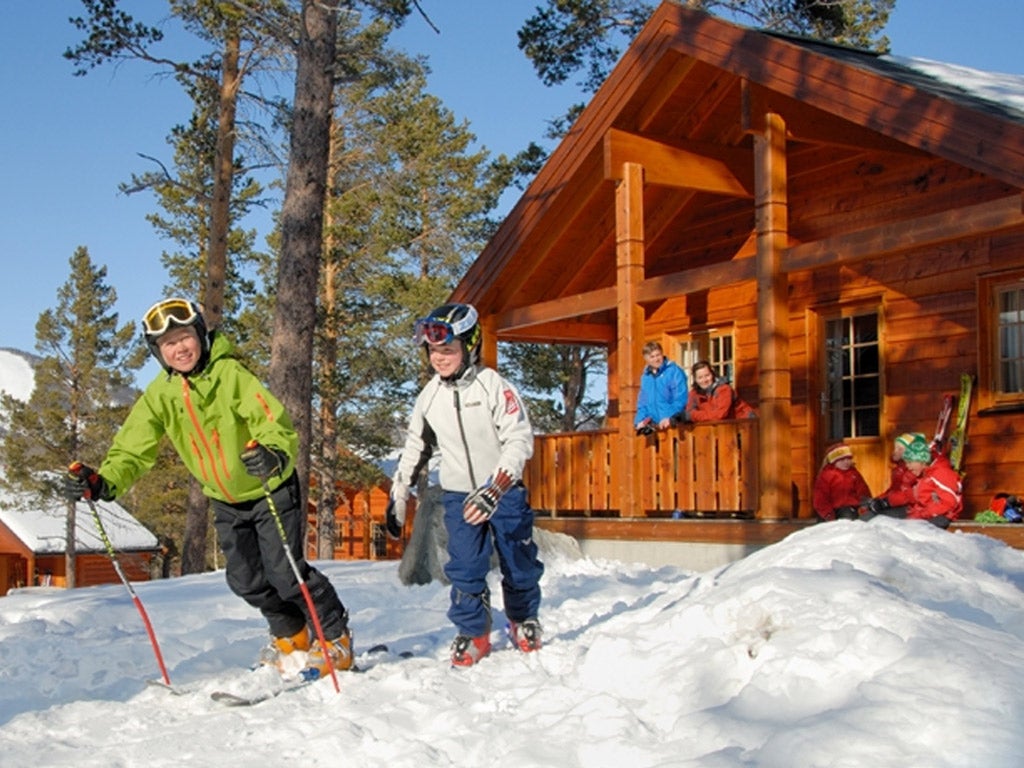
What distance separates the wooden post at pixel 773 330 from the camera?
9844 mm

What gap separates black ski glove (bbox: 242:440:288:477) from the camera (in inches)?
196

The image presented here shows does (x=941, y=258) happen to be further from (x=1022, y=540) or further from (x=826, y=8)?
(x=826, y=8)

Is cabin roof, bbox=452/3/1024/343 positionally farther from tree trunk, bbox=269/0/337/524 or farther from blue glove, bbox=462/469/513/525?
blue glove, bbox=462/469/513/525

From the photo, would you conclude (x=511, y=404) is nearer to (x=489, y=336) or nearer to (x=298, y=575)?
(x=298, y=575)

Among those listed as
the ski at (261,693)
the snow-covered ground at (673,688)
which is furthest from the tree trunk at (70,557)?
the ski at (261,693)

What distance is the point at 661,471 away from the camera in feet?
36.9

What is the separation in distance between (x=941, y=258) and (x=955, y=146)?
2662 mm

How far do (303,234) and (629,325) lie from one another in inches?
133

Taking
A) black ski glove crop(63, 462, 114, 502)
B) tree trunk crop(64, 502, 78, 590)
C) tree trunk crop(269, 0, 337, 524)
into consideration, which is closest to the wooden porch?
tree trunk crop(269, 0, 337, 524)

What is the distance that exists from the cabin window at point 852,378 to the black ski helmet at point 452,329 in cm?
678

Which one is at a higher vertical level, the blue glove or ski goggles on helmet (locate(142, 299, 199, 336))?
ski goggles on helmet (locate(142, 299, 199, 336))

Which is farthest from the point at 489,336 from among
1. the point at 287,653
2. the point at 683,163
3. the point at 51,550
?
the point at 51,550

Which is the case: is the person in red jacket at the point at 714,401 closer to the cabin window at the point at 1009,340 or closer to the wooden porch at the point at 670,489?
the wooden porch at the point at 670,489

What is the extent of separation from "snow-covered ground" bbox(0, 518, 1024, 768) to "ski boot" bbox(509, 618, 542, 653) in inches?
Answer: 3.8
